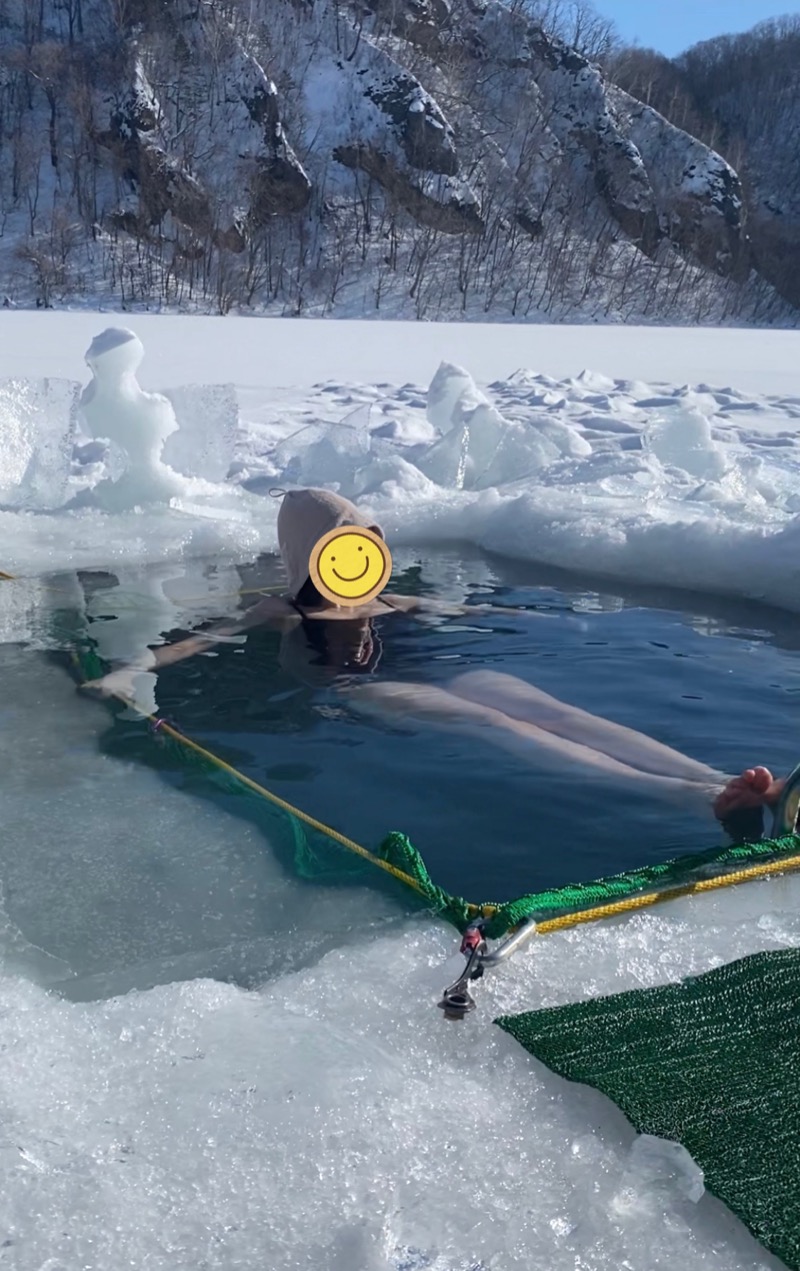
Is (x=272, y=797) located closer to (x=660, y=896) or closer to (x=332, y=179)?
(x=660, y=896)

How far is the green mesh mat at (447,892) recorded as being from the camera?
1.95 m

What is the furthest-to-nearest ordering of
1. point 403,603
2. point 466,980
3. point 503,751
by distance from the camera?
1. point 403,603
2. point 503,751
3. point 466,980

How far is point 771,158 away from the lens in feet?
134

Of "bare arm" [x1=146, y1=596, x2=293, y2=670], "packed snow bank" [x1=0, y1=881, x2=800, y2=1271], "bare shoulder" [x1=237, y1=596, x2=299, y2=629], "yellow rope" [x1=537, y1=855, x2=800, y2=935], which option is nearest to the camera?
"packed snow bank" [x1=0, y1=881, x2=800, y2=1271]

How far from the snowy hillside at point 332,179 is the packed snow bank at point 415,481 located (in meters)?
17.2

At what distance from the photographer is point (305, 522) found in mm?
3936

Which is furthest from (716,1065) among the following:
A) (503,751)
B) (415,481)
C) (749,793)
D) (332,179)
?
(332,179)

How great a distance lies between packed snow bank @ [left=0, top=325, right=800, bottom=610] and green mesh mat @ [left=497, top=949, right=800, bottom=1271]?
3.03 meters

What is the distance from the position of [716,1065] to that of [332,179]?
29.8 m

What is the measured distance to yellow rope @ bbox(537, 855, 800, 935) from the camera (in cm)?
195

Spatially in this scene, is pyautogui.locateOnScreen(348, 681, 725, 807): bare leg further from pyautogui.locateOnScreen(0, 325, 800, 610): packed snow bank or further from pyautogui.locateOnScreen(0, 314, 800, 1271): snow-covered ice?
pyautogui.locateOnScreen(0, 325, 800, 610): packed snow bank

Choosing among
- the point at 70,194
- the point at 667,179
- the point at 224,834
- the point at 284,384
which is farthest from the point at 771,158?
the point at 224,834

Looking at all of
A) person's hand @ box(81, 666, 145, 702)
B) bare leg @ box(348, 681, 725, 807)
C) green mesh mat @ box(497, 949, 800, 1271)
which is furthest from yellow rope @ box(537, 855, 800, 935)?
person's hand @ box(81, 666, 145, 702)

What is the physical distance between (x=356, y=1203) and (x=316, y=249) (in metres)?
27.3
